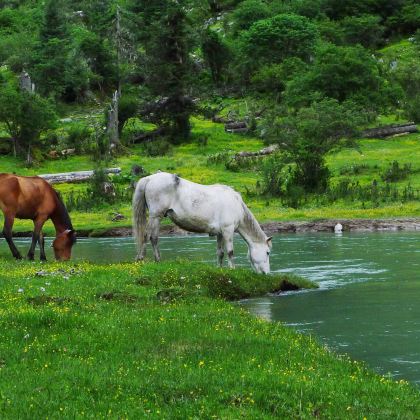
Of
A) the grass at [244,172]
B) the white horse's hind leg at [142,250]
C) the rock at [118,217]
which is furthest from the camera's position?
the rock at [118,217]

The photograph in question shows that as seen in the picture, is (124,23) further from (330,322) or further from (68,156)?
(330,322)

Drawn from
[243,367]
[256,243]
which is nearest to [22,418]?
[243,367]

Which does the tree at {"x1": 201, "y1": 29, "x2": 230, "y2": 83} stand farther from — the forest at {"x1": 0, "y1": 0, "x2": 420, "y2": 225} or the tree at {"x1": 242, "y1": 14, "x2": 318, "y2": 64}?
the tree at {"x1": 242, "y1": 14, "x2": 318, "y2": 64}

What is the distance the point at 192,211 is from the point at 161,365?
1187 centimetres

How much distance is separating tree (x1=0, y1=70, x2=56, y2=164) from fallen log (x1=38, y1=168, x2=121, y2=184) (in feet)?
16.9

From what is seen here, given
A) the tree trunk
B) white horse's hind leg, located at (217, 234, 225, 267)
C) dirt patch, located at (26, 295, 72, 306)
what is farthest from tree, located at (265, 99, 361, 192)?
dirt patch, located at (26, 295, 72, 306)

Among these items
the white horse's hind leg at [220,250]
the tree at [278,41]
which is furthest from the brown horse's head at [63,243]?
the tree at [278,41]

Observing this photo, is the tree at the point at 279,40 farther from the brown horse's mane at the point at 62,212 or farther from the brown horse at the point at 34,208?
the brown horse at the point at 34,208

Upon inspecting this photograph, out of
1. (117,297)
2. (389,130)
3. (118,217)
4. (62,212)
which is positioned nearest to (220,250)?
(62,212)

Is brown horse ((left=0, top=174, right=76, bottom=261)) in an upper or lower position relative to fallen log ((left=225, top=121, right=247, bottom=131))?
lower

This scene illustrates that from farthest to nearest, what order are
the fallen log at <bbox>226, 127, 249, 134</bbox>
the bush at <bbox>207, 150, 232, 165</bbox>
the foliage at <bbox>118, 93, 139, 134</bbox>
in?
the fallen log at <bbox>226, 127, 249, 134</bbox>, the foliage at <bbox>118, 93, 139, 134</bbox>, the bush at <bbox>207, 150, 232, 165</bbox>

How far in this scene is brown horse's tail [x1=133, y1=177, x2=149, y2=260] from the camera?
22.4 m

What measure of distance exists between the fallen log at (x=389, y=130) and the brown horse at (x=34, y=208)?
1744 inches

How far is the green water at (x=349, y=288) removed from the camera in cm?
1497
